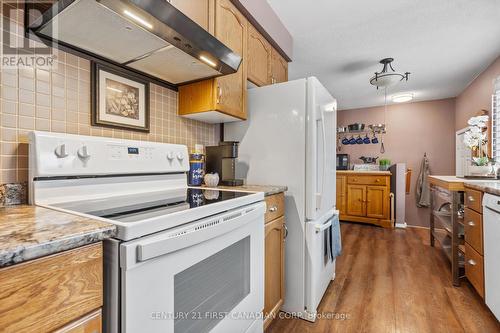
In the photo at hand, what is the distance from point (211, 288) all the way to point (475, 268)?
203cm

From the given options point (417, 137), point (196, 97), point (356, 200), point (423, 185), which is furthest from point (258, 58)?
point (423, 185)

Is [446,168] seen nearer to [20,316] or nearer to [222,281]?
[222,281]

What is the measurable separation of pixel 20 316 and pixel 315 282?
157 centimetres

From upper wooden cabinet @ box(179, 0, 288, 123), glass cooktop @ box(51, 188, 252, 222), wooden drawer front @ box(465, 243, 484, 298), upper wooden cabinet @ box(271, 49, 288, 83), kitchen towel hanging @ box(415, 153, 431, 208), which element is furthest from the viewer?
kitchen towel hanging @ box(415, 153, 431, 208)

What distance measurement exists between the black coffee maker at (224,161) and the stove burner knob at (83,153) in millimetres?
811

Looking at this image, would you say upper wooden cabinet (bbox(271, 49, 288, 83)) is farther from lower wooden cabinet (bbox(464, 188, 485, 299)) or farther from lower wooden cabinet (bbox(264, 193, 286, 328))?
lower wooden cabinet (bbox(464, 188, 485, 299))

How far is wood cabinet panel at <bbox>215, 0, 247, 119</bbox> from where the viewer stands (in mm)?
1483

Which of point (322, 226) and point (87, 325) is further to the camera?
point (322, 226)

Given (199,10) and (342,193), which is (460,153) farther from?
(199,10)

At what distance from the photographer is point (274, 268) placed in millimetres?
1511

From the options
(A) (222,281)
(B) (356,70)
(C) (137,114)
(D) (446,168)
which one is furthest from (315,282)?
(D) (446,168)

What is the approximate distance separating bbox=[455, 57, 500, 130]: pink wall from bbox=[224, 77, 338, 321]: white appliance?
2509mm

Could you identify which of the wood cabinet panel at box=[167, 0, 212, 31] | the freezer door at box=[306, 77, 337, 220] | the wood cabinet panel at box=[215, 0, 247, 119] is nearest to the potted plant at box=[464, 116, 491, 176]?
the freezer door at box=[306, 77, 337, 220]

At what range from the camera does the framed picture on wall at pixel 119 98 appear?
3.85 ft
